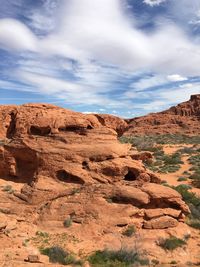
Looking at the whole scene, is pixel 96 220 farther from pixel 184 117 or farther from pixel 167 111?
pixel 167 111

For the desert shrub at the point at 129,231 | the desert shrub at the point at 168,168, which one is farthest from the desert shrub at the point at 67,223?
the desert shrub at the point at 168,168

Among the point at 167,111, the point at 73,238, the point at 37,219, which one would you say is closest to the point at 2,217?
the point at 37,219

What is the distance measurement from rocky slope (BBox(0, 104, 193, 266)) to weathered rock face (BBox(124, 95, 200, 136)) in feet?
208

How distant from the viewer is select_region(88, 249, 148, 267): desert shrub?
10387mm

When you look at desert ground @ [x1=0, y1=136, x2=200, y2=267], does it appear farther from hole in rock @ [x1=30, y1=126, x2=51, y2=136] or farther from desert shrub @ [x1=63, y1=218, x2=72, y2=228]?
hole in rock @ [x1=30, y1=126, x2=51, y2=136]

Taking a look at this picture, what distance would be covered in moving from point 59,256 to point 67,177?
4260 mm

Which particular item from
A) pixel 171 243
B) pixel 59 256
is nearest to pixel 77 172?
pixel 59 256

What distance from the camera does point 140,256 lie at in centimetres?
1096

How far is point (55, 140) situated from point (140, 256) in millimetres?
5910

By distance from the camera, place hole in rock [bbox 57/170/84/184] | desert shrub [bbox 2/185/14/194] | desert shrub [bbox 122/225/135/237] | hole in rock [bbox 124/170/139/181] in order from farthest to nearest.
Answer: hole in rock [bbox 124/170/139/181] → hole in rock [bbox 57/170/84/184] → desert shrub [bbox 2/185/14/194] → desert shrub [bbox 122/225/135/237]

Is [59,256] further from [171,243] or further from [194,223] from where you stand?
[194,223]

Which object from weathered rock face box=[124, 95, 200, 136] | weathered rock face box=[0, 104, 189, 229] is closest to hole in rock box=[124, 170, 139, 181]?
weathered rock face box=[0, 104, 189, 229]

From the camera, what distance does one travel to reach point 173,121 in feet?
300

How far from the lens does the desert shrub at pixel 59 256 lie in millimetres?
10181
